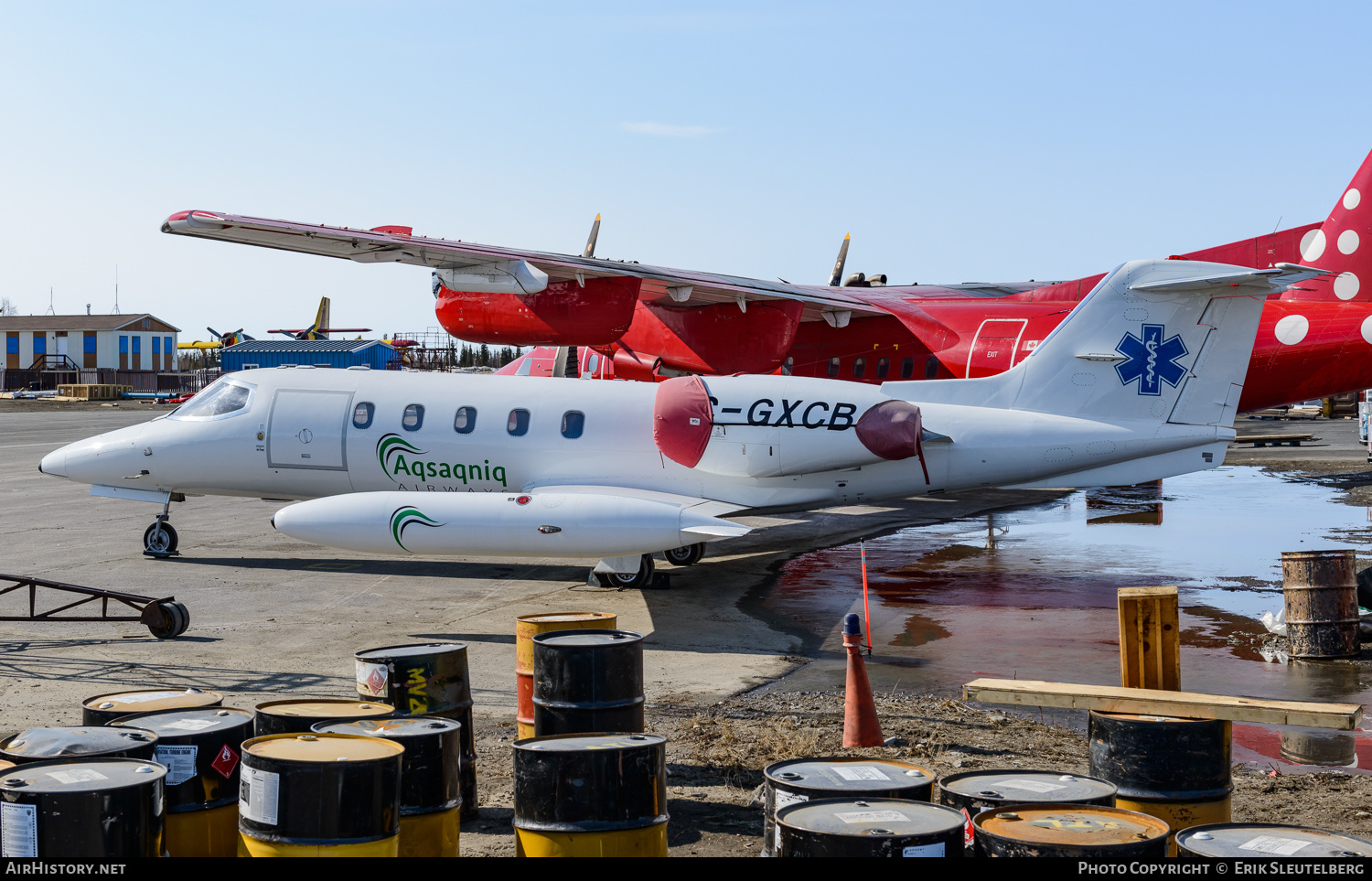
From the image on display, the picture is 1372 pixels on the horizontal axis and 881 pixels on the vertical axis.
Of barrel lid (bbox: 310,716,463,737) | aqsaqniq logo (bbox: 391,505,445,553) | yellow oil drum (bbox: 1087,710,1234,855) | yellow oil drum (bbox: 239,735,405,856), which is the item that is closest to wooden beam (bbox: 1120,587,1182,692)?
yellow oil drum (bbox: 1087,710,1234,855)

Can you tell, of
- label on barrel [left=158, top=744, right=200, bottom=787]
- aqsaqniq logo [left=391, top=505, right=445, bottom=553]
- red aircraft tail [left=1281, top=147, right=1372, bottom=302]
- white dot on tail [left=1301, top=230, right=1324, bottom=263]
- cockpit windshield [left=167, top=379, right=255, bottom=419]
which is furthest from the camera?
white dot on tail [left=1301, top=230, right=1324, bottom=263]

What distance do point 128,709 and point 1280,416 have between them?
55.8 meters

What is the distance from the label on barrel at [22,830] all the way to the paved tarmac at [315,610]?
435 centimetres

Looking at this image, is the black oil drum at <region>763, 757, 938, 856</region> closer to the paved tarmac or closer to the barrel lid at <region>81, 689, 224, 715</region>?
the barrel lid at <region>81, 689, 224, 715</region>

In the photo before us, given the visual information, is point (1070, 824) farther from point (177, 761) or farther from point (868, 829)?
point (177, 761)

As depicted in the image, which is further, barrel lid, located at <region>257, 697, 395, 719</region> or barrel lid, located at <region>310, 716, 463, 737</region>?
barrel lid, located at <region>257, 697, 395, 719</region>

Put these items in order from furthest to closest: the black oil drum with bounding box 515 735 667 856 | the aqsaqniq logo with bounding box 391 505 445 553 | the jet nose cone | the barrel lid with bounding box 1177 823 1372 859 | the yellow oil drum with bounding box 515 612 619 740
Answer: the jet nose cone
the aqsaqniq logo with bounding box 391 505 445 553
the yellow oil drum with bounding box 515 612 619 740
the black oil drum with bounding box 515 735 667 856
the barrel lid with bounding box 1177 823 1372 859

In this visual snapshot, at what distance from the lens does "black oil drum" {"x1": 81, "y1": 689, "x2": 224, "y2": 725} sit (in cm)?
571

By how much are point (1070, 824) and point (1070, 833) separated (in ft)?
0.35

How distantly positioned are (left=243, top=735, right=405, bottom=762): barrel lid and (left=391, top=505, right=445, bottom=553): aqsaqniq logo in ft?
24.4

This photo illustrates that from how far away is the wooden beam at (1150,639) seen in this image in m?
7.48

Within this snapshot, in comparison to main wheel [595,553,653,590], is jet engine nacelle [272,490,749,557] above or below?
above

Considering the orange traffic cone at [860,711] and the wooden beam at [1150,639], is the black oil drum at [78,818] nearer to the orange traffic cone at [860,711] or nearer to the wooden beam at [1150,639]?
the orange traffic cone at [860,711]

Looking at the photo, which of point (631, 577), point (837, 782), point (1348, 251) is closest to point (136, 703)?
point (837, 782)
